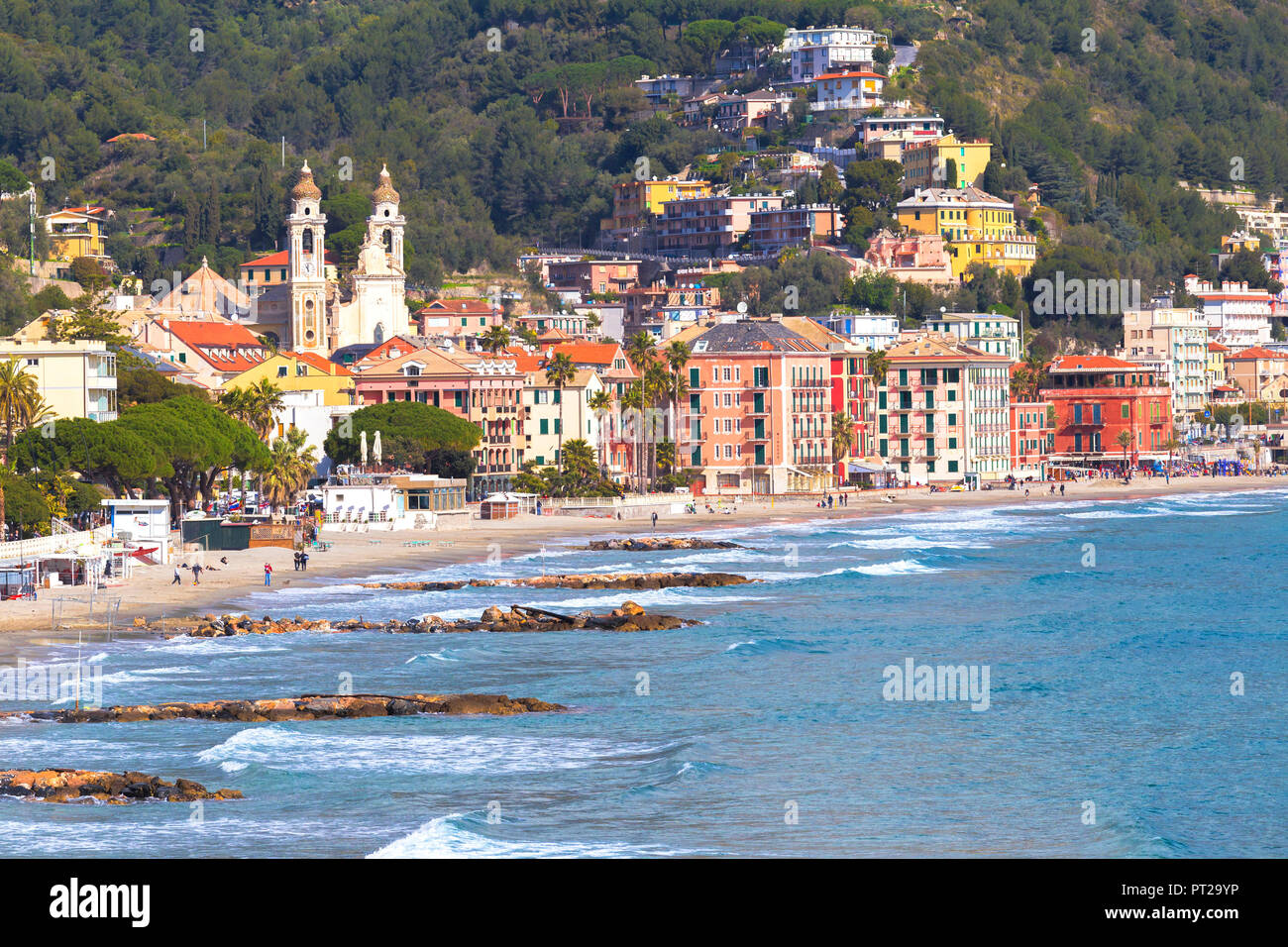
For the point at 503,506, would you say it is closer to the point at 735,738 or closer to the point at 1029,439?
the point at 1029,439

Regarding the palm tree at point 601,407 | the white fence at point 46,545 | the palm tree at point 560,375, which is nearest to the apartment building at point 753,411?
the palm tree at point 601,407

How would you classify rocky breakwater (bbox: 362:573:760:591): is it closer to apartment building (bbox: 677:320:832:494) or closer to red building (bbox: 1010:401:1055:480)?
apartment building (bbox: 677:320:832:494)

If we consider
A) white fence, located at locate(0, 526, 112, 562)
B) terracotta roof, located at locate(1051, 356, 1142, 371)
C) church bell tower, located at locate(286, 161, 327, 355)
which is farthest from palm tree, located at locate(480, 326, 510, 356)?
white fence, located at locate(0, 526, 112, 562)

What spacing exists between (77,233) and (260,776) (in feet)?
534

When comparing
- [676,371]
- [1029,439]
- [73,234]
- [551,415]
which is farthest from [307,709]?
[73,234]

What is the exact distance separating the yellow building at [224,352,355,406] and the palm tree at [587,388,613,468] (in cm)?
1556

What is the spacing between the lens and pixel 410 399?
117 m

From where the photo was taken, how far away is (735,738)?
1555 inches

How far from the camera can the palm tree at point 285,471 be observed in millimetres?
97312

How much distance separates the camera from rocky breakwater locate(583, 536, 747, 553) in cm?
9125

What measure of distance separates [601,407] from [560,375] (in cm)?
357

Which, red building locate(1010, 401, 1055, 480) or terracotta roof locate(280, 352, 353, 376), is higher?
terracotta roof locate(280, 352, 353, 376)
